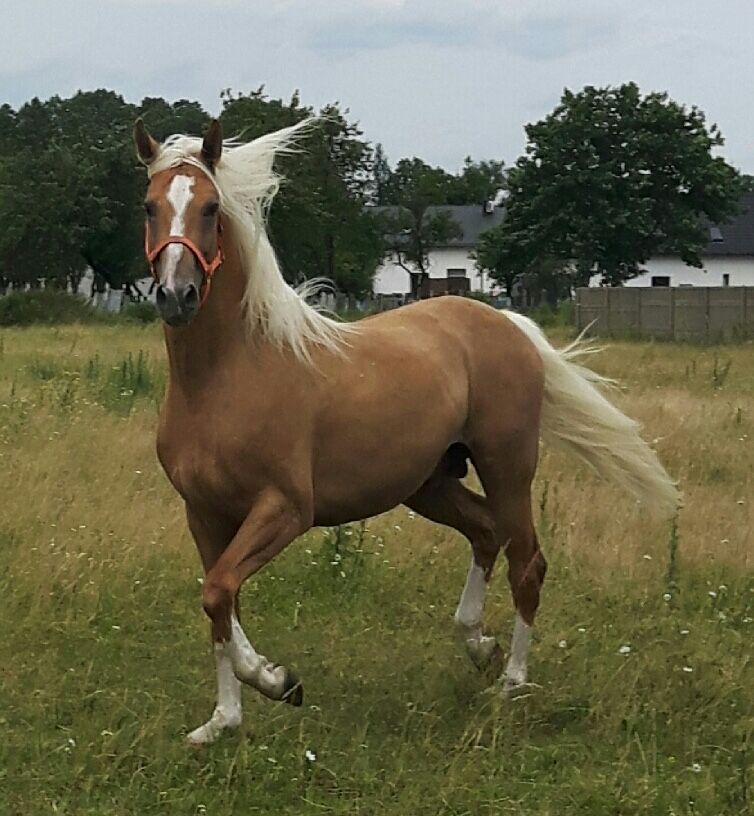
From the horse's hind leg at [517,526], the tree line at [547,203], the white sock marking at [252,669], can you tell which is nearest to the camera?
the white sock marking at [252,669]

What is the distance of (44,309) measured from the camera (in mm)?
28047

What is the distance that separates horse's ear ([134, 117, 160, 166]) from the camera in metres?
4.23

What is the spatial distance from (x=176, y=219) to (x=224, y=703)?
68.2 inches

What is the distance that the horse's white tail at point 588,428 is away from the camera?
5551mm

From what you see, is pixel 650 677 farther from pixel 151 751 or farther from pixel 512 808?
pixel 151 751

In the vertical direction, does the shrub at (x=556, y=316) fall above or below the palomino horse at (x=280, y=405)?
below

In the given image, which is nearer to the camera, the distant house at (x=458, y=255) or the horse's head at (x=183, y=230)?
the horse's head at (x=183, y=230)

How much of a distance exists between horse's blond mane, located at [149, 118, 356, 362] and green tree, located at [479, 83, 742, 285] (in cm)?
3797

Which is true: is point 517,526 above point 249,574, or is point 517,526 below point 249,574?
below

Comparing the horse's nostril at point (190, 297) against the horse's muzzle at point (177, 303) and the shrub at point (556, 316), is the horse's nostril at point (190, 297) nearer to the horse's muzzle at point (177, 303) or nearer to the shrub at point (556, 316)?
the horse's muzzle at point (177, 303)

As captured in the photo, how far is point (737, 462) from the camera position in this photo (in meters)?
8.92

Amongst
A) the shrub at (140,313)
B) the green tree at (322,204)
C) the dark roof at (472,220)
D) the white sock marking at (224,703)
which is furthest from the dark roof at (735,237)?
the white sock marking at (224,703)

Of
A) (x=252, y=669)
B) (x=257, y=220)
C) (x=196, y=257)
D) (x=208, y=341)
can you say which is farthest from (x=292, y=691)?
(x=257, y=220)

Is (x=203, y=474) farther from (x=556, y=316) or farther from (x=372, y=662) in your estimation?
(x=556, y=316)
